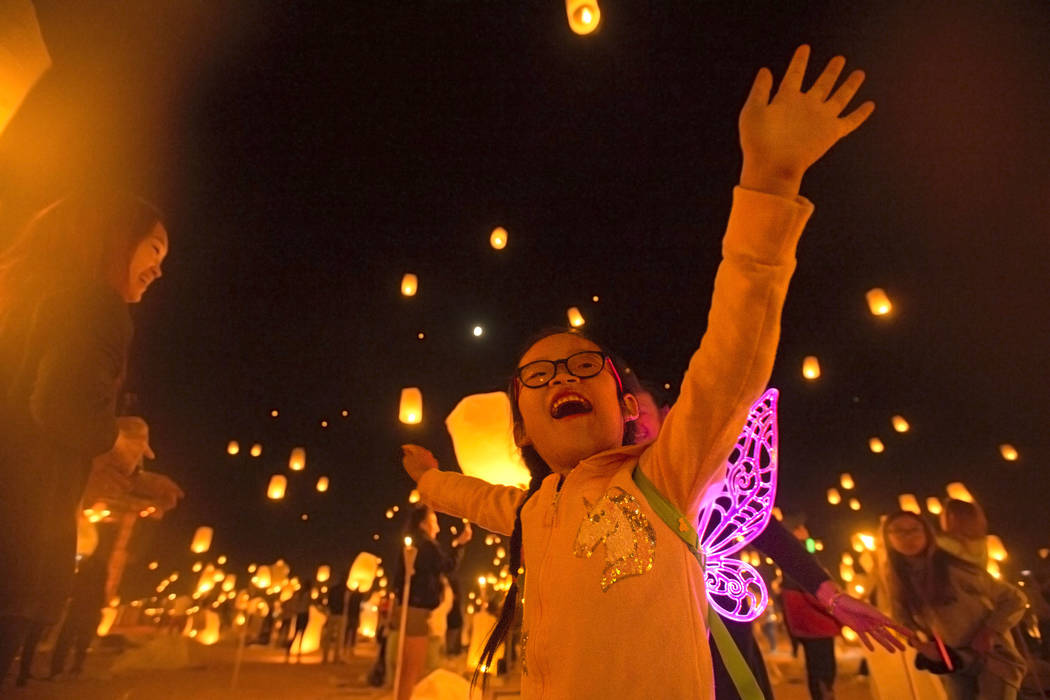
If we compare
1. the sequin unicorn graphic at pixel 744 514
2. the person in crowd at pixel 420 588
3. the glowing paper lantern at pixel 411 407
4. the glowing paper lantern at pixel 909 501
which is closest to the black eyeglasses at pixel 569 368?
the sequin unicorn graphic at pixel 744 514

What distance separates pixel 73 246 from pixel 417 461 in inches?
69.8

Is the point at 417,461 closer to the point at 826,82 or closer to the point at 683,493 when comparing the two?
the point at 683,493

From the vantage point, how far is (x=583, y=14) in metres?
3.71

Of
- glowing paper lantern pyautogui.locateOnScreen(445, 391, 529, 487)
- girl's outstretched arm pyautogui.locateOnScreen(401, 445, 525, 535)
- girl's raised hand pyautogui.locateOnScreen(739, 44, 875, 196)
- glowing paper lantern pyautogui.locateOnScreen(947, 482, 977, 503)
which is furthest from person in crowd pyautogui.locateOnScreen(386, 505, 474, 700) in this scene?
glowing paper lantern pyautogui.locateOnScreen(947, 482, 977, 503)

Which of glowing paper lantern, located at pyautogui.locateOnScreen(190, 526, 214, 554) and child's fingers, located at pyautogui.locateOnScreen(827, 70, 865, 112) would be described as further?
glowing paper lantern, located at pyautogui.locateOnScreen(190, 526, 214, 554)

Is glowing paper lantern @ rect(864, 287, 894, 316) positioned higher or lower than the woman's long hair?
→ higher

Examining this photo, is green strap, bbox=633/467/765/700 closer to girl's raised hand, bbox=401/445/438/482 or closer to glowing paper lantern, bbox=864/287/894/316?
girl's raised hand, bbox=401/445/438/482

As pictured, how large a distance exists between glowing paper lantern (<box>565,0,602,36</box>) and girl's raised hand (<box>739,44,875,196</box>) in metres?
2.89

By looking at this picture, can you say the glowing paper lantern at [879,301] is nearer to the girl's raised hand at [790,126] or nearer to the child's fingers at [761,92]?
the girl's raised hand at [790,126]

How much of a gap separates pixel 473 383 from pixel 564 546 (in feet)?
34.8

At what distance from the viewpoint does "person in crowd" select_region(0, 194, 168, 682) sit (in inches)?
67.7

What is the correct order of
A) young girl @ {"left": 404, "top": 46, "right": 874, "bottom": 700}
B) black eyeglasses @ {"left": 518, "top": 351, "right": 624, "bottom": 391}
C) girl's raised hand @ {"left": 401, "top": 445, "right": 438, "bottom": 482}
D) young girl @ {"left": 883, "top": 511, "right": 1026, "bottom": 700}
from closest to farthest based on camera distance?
young girl @ {"left": 404, "top": 46, "right": 874, "bottom": 700} < black eyeglasses @ {"left": 518, "top": 351, "right": 624, "bottom": 391} < girl's raised hand @ {"left": 401, "top": 445, "right": 438, "bottom": 482} < young girl @ {"left": 883, "top": 511, "right": 1026, "bottom": 700}

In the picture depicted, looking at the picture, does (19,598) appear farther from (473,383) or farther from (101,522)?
(473,383)

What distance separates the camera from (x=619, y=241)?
8.81 metres
